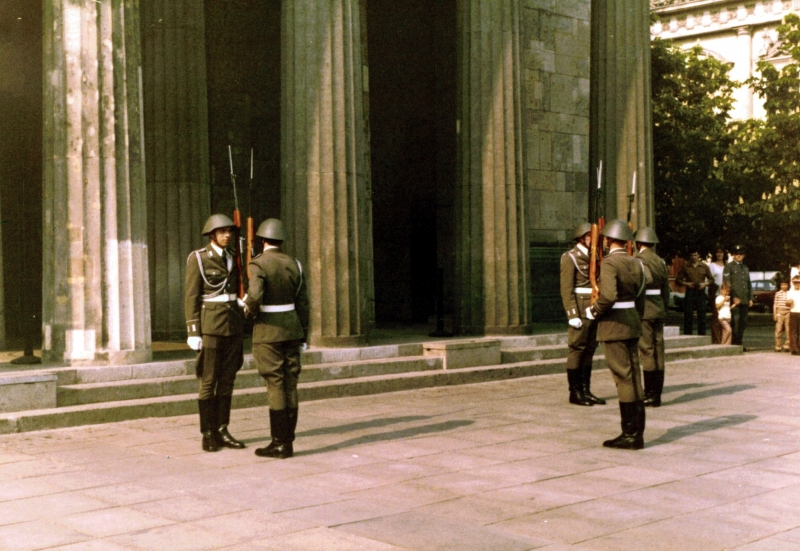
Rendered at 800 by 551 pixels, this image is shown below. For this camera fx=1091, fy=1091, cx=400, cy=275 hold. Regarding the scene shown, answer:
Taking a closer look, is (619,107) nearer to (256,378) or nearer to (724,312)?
(724,312)

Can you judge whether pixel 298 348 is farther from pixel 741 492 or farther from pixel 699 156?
pixel 699 156

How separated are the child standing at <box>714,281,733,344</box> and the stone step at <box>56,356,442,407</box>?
771cm

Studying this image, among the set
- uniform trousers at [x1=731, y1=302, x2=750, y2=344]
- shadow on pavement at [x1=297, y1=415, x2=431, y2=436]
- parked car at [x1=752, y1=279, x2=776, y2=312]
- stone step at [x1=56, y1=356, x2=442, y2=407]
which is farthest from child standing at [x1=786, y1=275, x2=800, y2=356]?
parked car at [x1=752, y1=279, x2=776, y2=312]

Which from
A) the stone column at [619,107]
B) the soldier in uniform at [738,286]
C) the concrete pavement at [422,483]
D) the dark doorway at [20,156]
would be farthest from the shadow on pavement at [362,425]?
the soldier in uniform at [738,286]

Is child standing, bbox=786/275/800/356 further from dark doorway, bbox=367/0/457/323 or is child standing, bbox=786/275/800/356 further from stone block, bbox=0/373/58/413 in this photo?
stone block, bbox=0/373/58/413

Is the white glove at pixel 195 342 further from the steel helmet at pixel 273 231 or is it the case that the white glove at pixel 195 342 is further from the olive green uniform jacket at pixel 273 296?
the steel helmet at pixel 273 231

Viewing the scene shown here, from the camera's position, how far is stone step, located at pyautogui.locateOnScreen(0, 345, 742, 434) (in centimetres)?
1064

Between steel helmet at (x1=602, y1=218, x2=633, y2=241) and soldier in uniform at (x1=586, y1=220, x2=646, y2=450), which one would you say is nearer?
soldier in uniform at (x1=586, y1=220, x2=646, y2=450)

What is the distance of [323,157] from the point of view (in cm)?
1426

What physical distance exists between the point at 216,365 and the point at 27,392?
2.28 meters

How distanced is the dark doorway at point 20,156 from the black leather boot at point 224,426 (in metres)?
7.59

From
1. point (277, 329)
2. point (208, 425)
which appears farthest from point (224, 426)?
point (277, 329)

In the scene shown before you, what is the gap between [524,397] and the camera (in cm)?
1329

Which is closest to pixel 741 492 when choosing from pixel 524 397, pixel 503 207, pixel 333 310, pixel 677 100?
pixel 524 397
